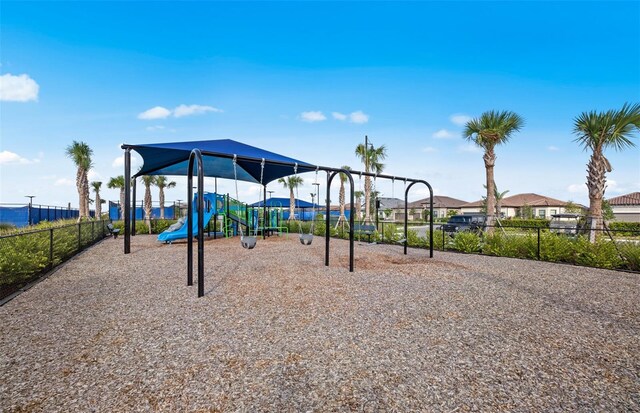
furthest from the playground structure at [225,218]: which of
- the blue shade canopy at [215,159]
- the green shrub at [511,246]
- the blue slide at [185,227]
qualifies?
the green shrub at [511,246]

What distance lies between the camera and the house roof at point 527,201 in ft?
136

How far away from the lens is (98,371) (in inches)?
106

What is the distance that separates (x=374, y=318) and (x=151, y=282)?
4323 mm

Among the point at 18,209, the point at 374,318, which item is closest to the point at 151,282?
the point at 374,318

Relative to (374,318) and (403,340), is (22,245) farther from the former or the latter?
(403,340)

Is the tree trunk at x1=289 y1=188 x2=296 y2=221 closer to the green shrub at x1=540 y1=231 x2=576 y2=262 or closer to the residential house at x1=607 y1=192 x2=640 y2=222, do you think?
the green shrub at x1=540 y1=231 x2=576 y2=262

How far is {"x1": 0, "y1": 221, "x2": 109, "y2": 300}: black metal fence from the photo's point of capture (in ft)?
17.2

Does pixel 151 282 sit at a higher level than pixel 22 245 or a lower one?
lower

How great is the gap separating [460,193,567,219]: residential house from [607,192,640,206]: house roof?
15.0ft

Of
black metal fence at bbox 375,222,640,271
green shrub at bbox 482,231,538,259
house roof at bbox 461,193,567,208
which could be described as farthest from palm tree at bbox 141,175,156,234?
house roof at bbox 461,193,567,208

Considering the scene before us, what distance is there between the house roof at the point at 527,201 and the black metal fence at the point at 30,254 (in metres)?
44.5

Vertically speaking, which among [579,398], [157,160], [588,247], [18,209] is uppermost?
[157,160]

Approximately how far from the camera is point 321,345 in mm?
3217

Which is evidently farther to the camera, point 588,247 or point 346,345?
point 588,247
